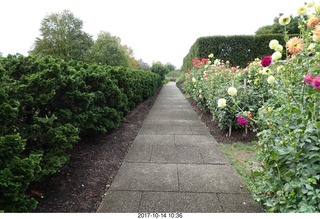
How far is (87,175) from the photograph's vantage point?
9.00 feet

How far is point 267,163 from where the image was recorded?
1810 millimetres

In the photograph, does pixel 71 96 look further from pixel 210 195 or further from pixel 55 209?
pixel 210 195

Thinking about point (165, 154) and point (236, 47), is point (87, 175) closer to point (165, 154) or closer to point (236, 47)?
point (165, 154)

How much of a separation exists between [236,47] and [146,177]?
44.0ft

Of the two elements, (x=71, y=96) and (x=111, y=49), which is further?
(x=111, y=49)

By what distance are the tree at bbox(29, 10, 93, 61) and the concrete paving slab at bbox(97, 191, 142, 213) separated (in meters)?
29.8

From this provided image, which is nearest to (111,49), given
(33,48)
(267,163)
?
(33,48)

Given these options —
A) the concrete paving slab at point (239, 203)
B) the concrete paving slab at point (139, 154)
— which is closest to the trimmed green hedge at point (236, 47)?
the concrete paving slab at point (139, 154)

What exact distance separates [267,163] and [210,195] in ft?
2.75

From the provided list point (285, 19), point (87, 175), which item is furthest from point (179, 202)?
point (285, 19)

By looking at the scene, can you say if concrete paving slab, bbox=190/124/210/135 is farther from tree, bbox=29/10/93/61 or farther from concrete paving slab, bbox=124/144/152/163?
tree, bbox=29/10/93/61

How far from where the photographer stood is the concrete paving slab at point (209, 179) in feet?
8.14

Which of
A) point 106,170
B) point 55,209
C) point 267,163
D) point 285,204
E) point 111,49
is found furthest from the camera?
point 111,49

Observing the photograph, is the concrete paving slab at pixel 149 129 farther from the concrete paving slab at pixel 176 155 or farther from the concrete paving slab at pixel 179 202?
the concrete paving slab at pixel 179 202
